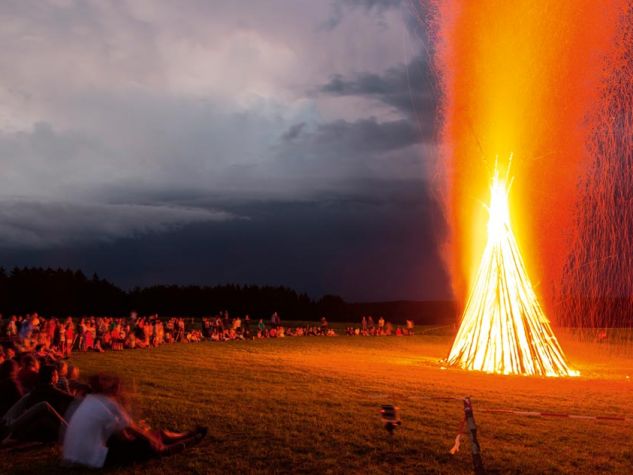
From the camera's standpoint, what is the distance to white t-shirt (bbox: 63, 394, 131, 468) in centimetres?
652

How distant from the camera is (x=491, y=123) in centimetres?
1962

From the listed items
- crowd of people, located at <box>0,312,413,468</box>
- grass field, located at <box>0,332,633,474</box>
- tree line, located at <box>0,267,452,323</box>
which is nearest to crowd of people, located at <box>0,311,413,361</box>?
grass field, located at <box>0,332,633,474</box>

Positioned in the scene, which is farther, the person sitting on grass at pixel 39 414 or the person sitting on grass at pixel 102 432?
the person sitting on grass at pixel 39 414

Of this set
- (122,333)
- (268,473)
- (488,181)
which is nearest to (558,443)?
(268,473)

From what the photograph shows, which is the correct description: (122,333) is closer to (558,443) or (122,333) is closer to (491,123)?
(491,123)

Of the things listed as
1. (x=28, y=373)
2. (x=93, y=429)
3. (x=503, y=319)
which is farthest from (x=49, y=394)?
(x=503, y=319)

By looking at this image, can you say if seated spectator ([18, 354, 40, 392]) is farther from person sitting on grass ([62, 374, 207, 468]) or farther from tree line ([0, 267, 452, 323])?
tree line ([0, 267, 452, 323])

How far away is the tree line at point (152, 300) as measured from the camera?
75.9 m

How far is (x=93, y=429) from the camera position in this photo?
6574 mm

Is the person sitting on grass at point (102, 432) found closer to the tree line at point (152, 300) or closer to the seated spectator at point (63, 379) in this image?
the seated spectator at point (63, 379)

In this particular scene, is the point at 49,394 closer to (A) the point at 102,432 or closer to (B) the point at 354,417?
(A) the point at 102,432

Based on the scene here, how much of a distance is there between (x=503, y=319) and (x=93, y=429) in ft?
47.1

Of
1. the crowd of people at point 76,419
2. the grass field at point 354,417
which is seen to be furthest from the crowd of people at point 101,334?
the crowd of people at point 76,419

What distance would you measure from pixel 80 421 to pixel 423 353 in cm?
2056
